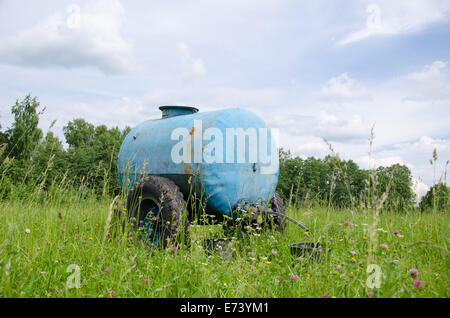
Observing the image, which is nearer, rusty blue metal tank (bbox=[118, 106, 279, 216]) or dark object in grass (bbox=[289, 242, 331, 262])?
dark object in grass (bbox=[289, 242, 331, 262])

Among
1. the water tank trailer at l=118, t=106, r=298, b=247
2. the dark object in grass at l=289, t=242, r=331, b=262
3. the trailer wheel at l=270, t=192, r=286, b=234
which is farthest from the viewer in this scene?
the trailer wheel at l=270, t=192, r=286, b=234

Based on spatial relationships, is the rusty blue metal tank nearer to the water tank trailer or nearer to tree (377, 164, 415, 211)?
the water tank trailer

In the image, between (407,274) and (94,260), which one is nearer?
(407,274)

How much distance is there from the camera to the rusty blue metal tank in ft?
13.9

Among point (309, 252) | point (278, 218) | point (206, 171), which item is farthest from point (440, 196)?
point (206, 171)

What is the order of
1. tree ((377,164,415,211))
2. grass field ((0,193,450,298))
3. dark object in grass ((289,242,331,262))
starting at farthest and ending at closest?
tree ((377,164,415,211)) → dark object in grass ((289,242,331,262)) → grass field ((0,193,450,298))

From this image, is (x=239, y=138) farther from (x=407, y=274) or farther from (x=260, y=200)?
(x=407, y=274)

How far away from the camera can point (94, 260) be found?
2.96m

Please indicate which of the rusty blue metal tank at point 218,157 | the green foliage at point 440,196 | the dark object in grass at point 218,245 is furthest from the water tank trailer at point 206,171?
the green foliage at point 440,196

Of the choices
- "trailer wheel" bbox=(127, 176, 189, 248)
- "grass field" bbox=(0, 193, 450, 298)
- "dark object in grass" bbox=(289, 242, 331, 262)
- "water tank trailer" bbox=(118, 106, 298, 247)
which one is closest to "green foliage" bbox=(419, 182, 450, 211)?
"grass field" bbox=(0, 193, 450, 298)

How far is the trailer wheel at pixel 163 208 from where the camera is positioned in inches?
153
